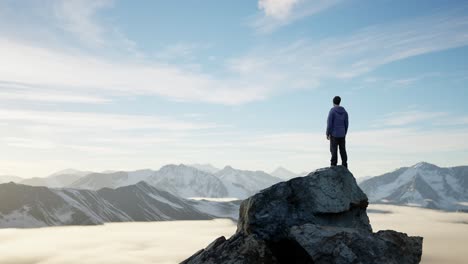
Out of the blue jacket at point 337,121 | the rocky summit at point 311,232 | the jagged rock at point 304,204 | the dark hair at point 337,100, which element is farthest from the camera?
the dark hair at point 337,100

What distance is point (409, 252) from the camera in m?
19.8

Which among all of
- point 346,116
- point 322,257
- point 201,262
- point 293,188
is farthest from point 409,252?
point 201,262

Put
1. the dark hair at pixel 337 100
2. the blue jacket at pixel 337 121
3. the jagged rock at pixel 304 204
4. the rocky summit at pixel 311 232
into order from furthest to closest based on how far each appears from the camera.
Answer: the dark hair at pixel 337 100
the blue jacket at pixel 337 121
the jagged rock at pixel 304 204
the rocky summit at pixel 311 232

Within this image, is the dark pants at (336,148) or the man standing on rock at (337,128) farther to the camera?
the dark pants at (336,148)

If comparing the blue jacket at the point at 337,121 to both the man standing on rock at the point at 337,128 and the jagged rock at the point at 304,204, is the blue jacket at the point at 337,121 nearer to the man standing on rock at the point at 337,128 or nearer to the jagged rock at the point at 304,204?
the man standing on rock at the point at 337,128

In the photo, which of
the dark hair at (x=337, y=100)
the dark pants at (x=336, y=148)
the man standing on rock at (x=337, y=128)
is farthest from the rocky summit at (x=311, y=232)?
the dark hair at (x=337, y=100)

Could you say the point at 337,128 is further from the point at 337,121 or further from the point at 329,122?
the point at 329,122

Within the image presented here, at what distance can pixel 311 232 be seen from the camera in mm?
18766

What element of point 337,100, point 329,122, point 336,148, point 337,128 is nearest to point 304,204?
point 336,148

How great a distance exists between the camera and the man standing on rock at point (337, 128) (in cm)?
2380

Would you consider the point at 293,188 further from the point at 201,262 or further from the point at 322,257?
the point at 201,262

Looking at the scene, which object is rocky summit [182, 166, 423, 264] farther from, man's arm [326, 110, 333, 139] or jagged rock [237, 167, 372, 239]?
man's arm [326, 110, 333, 139]

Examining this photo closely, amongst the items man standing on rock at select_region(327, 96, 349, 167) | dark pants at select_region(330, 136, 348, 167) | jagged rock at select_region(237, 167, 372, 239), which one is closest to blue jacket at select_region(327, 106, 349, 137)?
man standing on rock at select_region(327, 96, 349, 167)

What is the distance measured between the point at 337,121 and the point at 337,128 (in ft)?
1.25
